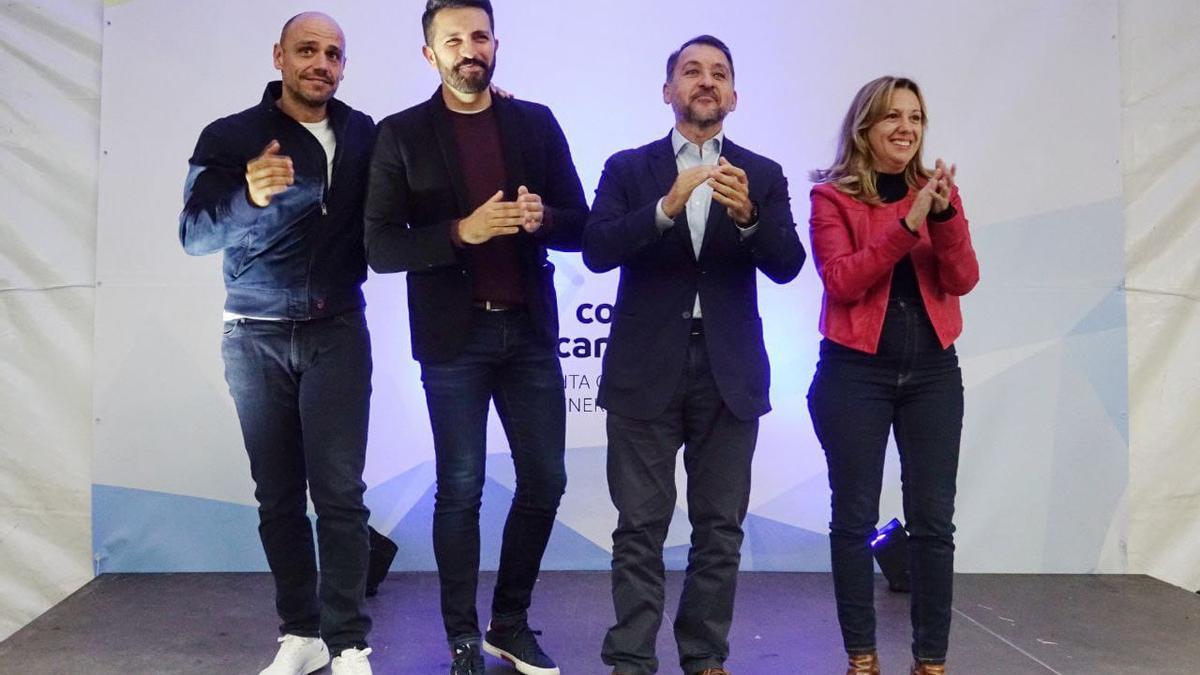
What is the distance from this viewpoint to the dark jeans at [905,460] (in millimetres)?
2586

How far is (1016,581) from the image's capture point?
3934mm

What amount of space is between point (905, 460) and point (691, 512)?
0.53m

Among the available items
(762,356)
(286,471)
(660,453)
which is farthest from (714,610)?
(286,471)

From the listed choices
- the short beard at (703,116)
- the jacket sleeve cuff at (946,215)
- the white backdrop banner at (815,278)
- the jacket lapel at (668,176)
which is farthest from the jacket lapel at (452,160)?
the white backdrop banner at (815,278)

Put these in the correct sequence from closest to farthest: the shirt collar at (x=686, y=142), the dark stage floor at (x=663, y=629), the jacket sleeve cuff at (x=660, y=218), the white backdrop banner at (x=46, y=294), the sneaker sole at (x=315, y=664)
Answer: the jacket sleeve cuff at (x=660, y=218) < the shirt collar at (x=686, y=142) < the sneaker sole at (x=315, y=664) < the dark stage floor at (x=663, y=629) < the white backdrop banner at (x=46, y=294)

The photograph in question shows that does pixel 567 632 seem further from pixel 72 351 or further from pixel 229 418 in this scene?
pixel 72 351

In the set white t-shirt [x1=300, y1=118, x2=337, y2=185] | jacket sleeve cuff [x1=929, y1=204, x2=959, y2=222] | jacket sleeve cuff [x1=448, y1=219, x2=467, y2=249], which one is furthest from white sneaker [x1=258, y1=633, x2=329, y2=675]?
jacket sleeve cuff [x1=929, y1=204, x2=959, y2=222]

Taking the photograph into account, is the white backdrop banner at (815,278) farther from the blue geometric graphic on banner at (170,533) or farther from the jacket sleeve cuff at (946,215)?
the jacket sleeve cuff at (946,215)

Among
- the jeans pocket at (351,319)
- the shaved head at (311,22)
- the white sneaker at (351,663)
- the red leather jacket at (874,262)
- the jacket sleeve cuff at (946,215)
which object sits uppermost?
the shaved head at (311,22)

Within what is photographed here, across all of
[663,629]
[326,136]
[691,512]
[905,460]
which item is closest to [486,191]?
[326,136]

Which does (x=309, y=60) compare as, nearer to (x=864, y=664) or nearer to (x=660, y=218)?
(x=660, y=218)

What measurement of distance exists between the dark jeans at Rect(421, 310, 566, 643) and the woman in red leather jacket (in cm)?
69

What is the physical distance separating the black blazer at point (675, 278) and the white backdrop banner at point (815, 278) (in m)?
1.37

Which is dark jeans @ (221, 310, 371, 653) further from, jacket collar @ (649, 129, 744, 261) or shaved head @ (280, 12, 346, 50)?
jacket collar @ (649, 129, 744, 261)
